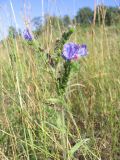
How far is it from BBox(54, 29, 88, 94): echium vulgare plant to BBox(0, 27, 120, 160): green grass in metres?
0.02

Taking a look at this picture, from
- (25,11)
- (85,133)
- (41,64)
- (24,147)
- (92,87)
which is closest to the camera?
(41,64)

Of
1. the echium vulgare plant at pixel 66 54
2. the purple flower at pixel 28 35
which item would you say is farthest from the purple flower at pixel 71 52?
the purple flower at pixel 28 35

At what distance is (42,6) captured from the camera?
1848 mm

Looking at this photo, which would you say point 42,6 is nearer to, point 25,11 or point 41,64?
point 25,11

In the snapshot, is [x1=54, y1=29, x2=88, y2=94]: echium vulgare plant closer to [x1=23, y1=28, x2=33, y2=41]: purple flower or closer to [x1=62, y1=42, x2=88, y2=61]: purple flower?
[x1=62, y1=42, x2=88, y2=61]: purple flower

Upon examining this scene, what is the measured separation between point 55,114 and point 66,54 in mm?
425

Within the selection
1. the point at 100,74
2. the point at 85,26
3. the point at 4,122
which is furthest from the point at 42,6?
the point at 85,26

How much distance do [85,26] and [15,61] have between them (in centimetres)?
238

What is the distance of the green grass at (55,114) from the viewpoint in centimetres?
138

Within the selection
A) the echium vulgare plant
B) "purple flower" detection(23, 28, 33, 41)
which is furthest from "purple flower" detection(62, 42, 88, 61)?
"purple flower" detection(23, 28, 33, 41)

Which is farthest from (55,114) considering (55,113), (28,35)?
(28,35)

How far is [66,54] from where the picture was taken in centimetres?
120

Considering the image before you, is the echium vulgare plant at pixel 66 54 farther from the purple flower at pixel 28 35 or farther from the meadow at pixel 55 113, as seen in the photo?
the purple flower at pixel 28 35

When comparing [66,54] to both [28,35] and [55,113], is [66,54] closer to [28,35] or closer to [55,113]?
[28,35]
